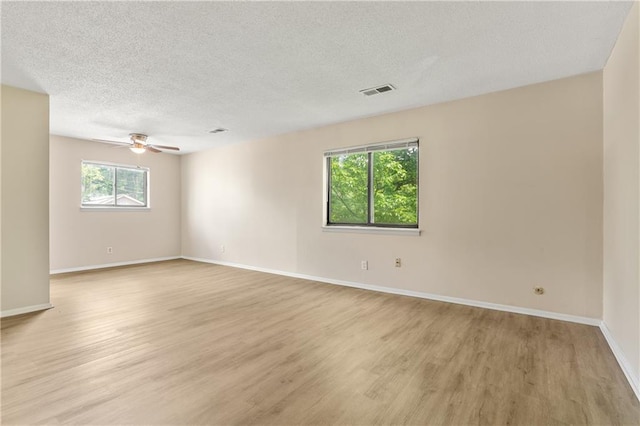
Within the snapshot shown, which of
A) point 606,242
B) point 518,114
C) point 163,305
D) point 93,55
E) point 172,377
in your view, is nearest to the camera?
point 172,377

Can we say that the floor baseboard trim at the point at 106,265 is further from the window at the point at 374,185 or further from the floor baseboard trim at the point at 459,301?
the window at the point at 374,185

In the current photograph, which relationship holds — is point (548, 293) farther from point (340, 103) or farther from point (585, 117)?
point (340, 103)

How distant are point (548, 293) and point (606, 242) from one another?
72cm

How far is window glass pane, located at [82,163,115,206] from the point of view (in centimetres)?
563

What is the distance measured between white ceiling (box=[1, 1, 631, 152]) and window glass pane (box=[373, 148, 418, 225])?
27.3 inches

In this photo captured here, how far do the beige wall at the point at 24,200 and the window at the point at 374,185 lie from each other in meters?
3.61

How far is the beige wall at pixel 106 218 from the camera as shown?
5.26 m

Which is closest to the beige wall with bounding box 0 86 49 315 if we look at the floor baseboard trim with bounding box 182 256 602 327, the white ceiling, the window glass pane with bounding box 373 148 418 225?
Answer: the white ceiling

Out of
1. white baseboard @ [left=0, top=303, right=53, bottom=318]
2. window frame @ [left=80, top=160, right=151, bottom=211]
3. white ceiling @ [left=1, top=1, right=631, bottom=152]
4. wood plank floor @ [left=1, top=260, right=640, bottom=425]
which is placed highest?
white ceiling @ [left=1, top=1, right=631, bottom=152]

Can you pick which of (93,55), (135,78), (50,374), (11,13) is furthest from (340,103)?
(50,374)

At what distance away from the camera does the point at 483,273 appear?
344cm

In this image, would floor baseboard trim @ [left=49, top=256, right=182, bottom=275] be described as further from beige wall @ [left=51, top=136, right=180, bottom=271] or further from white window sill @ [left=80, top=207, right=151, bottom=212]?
white window sill @ [left=80, top=207, right=151, bottom=212]

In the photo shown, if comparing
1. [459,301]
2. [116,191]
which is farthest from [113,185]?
[459,301]

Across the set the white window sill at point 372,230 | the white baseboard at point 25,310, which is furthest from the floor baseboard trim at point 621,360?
the white baseboard at point 25,310
